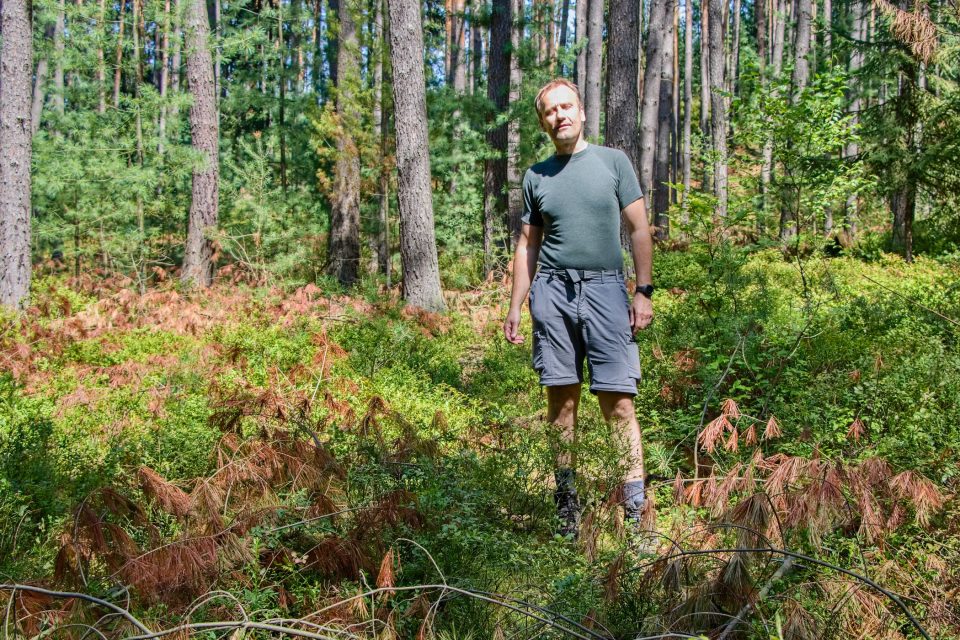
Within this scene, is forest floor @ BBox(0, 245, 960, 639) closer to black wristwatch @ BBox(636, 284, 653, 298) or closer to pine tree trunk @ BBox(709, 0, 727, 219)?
black wristwatch @ BBox(636, 284, 653, 298)

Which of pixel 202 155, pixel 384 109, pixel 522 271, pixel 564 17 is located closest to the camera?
pixel 522 271

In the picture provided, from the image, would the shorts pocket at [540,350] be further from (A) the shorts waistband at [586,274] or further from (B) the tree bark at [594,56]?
(B) the tree bark at [594,56]

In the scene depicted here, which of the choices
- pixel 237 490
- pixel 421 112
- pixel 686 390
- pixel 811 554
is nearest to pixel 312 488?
pixel 237 490

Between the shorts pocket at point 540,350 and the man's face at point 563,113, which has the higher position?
the man's face at point 563,113

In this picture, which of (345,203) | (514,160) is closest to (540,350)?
(514,160)

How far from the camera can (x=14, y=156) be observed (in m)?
9.45

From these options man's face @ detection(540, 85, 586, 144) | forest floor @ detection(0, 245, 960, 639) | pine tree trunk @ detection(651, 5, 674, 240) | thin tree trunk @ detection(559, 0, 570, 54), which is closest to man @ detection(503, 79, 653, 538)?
man's face @ detection(540, 85, 586, 144)

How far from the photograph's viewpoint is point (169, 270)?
1647 cm

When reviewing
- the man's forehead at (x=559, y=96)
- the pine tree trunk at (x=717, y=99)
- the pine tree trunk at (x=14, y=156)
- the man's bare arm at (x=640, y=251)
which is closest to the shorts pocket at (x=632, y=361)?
the man's bare arm at (x=640, y=251)

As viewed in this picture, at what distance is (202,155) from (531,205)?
29.5 feet

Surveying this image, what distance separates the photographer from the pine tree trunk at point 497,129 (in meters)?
12.7

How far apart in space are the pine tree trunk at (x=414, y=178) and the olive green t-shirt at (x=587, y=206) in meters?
5.79

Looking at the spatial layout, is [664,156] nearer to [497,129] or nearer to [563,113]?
[497,129]

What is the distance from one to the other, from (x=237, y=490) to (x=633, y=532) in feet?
5.36
